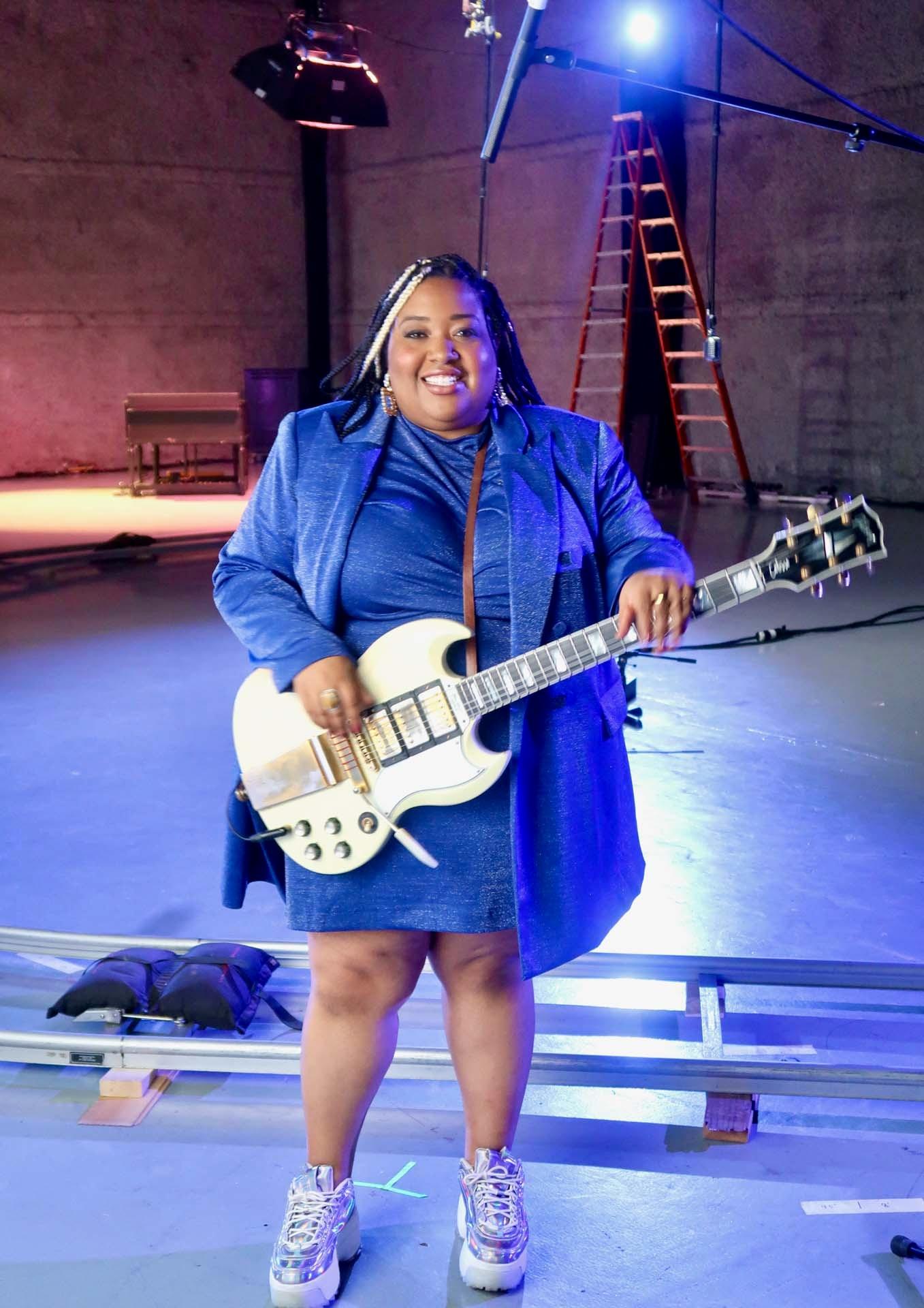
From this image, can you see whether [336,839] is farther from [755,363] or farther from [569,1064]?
[755,363]

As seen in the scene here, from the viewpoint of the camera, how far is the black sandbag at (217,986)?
2.48 m

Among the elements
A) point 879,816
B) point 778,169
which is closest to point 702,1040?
point 879,816

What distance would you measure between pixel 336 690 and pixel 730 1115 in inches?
42.5

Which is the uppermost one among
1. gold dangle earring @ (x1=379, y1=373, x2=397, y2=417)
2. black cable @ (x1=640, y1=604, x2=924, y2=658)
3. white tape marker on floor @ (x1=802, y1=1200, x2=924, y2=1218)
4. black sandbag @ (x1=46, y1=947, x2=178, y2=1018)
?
gold dangle earring @ (x1=379, y1=373, x2=397, y2=417)

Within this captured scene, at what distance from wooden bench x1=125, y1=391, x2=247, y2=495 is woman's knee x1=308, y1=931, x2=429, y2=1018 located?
999 cm

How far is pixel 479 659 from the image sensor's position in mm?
1753

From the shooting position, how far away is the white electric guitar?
1.68 metres

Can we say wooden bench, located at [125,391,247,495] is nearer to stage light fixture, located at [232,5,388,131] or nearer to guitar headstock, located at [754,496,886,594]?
stage light fixture, located at [232,5,388,131]

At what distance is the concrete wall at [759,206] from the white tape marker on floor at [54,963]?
9.04 metres

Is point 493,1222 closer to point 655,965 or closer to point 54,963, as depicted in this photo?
point 655,965

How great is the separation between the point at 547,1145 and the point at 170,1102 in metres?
0.69

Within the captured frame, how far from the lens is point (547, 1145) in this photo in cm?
221

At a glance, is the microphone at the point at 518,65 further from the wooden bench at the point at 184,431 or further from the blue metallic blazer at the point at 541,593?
the wooden bench at the point at 184,431

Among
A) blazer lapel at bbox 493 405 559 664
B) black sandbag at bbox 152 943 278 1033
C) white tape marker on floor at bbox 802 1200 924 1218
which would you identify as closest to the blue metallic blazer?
blazer lapel at bbox 493 405 559 664
